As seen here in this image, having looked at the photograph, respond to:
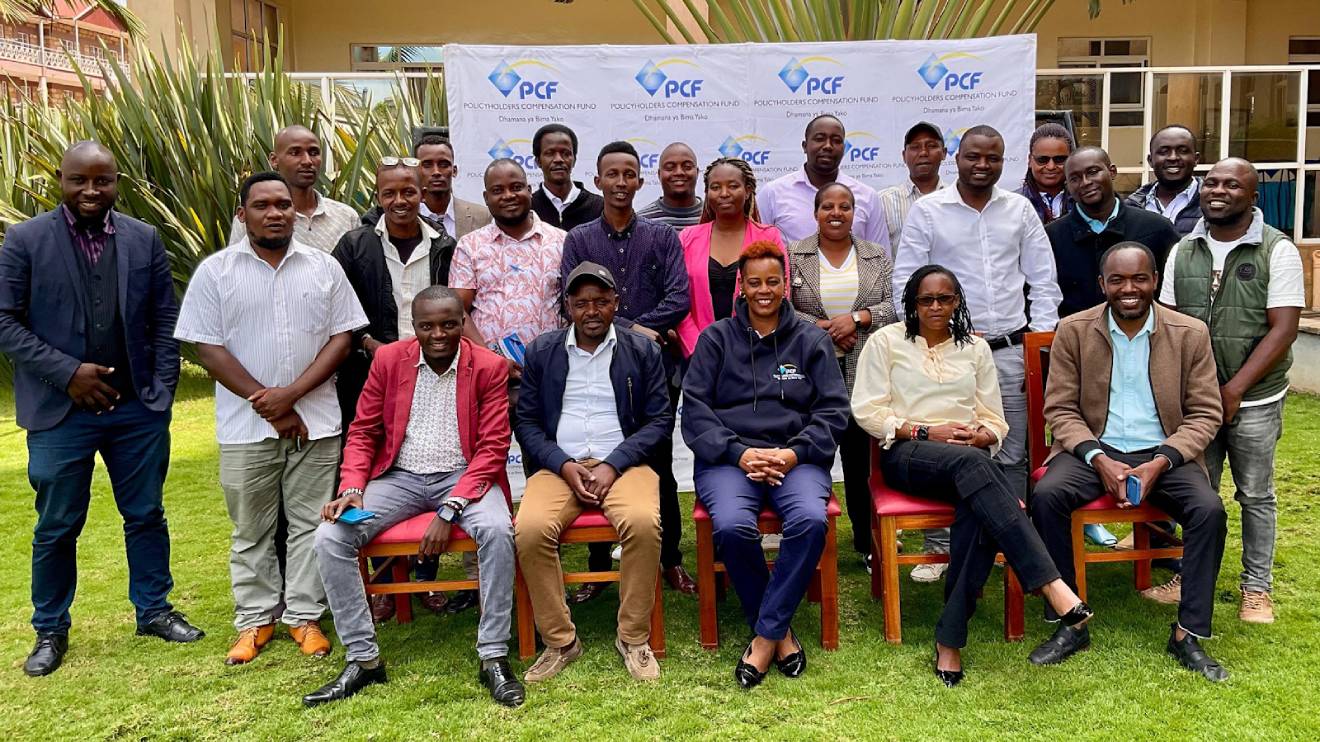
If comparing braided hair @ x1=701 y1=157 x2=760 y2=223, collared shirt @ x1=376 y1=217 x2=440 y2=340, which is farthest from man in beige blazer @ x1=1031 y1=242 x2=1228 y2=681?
collared shirt @ x1=376 y1=217 x2=440 y2=340

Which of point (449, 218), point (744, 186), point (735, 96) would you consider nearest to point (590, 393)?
point (744, 186)

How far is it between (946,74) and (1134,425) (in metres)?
2.98

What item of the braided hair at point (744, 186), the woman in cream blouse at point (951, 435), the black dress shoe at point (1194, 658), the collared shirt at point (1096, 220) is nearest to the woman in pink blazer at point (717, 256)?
the braided hair at point (744, 186)

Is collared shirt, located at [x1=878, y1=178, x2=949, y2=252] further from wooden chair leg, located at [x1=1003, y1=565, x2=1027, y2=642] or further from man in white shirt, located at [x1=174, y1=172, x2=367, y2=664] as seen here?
man in white shirt, located at [x1=174, y1=172, x2=367, y2=664]

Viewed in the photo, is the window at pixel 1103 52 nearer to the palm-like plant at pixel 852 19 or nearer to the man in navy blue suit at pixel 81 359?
the palm-like plant at pixel 852 19

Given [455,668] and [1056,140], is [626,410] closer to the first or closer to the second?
[455,668]

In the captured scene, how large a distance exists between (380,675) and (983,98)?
4.70 meters

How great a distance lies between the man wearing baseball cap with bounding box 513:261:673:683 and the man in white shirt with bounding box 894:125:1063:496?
1.29m

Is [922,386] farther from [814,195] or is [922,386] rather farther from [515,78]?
[515,78]

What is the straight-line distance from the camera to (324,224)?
4688 mm

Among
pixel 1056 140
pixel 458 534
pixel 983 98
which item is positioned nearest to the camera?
pixel 458 534

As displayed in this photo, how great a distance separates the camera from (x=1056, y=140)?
508 cm

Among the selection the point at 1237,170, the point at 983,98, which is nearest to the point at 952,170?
the point at 983,98

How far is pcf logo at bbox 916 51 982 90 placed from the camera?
20.6 ft
